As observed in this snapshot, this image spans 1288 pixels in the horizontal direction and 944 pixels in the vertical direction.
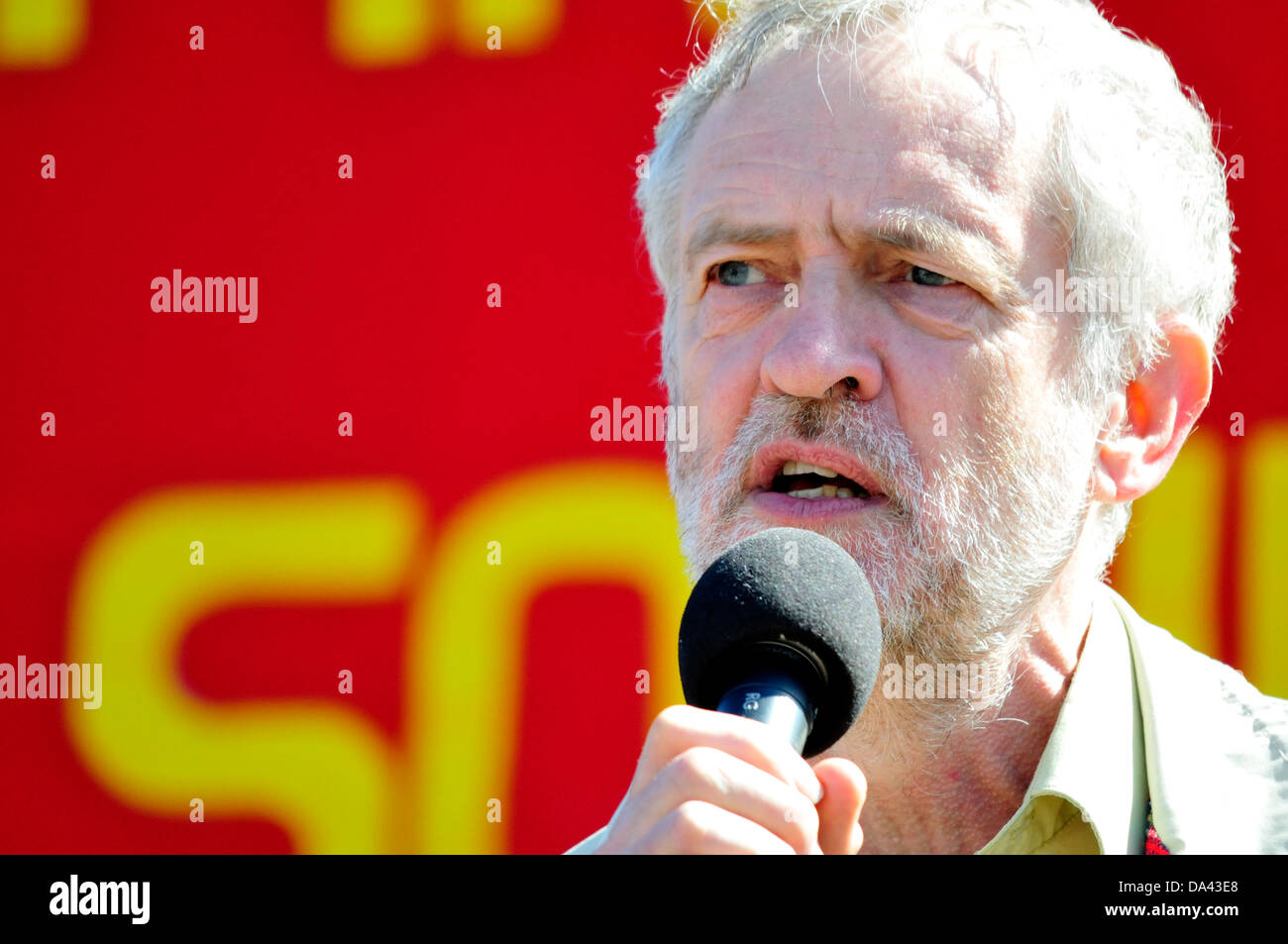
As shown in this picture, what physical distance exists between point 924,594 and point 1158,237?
786 mm

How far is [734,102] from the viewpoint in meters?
2.31

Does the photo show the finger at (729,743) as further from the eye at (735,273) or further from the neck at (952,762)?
the eye at (735,273)

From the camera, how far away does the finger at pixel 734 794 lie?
3.58ft

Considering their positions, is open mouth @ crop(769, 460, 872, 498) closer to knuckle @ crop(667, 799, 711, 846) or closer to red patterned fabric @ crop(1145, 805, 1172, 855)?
red patterned fabric @ crop(1145, 805, 1172, 855)

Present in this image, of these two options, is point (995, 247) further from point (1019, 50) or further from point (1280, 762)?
point (1280, 762)

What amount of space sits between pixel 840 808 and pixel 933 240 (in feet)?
3.59

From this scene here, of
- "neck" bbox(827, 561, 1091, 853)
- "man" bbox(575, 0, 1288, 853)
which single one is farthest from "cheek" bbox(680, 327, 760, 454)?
"neck" bbox(827, 561, 1091, 853)

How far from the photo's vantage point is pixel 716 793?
109 centimetres

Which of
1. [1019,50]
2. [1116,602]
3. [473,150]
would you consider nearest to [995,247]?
[1019,50]

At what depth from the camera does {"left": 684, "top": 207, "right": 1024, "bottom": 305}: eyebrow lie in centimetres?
205

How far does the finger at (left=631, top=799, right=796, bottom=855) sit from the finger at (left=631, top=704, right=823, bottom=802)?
0.05m

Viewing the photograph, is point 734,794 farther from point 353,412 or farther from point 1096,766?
point 353,412

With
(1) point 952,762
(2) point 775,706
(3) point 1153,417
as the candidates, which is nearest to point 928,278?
(3) point 1153,417

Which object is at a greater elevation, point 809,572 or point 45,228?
point 45,228
